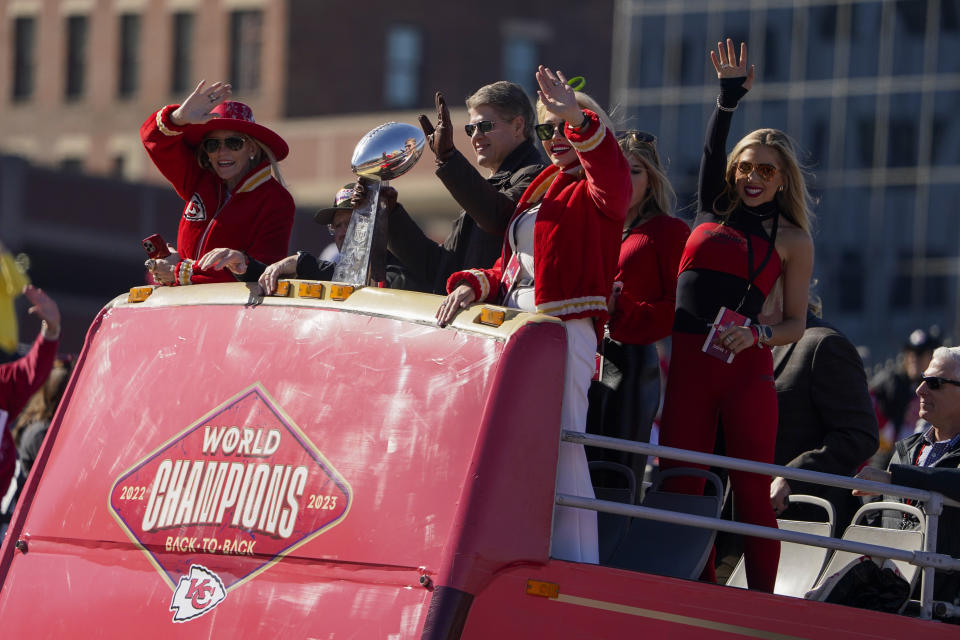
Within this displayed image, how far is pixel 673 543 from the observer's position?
21.1 feet

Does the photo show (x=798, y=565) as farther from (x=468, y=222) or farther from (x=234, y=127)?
(x=234, y=127)

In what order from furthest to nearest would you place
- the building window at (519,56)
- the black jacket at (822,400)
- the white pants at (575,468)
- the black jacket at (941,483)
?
the building window at (519,56) < the black jacket at (822,400) < the black jacket at (941,483) < the white pants at (575,468)

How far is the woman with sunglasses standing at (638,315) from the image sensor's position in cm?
697

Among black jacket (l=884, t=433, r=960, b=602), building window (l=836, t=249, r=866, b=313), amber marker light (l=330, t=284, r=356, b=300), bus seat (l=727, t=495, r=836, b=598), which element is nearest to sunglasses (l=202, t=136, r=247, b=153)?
amber marker light (l=330, t=284, r=356, b=300)

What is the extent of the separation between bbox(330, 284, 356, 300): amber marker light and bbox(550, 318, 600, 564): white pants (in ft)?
2.70

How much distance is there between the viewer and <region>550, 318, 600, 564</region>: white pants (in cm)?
579

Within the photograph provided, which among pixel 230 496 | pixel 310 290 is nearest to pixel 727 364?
pixel 310 290

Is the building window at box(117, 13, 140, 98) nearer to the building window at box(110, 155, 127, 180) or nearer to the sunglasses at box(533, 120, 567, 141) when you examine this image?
the building window at box(110, 155, 127, 180)

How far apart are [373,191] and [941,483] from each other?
2440mm

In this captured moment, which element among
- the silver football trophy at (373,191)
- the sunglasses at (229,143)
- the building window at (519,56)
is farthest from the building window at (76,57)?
the silver football trophy at (373,191)

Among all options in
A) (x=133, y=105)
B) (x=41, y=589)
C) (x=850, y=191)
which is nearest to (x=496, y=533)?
(x=41, y=589)

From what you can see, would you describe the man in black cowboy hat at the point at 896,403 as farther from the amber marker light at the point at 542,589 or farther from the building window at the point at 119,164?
the building window at the point at 119,164

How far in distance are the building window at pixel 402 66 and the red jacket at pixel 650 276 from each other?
43981mm

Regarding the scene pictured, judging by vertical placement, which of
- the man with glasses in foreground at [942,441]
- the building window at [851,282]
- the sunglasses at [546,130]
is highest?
the building window at [851,282]
